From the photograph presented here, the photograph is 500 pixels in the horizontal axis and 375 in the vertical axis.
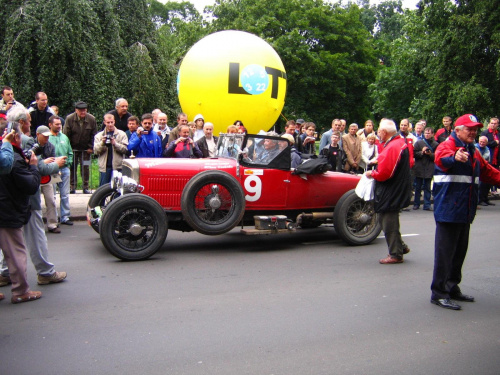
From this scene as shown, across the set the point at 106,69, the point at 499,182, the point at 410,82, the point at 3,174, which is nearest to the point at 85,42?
the point at 106,69

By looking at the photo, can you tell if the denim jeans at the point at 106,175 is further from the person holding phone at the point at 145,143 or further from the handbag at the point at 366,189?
the handbag at the point at 366,189

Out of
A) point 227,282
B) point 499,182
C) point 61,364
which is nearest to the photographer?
point 61,364

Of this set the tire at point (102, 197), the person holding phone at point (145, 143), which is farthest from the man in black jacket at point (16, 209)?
the person holding phone at point (145, 143)

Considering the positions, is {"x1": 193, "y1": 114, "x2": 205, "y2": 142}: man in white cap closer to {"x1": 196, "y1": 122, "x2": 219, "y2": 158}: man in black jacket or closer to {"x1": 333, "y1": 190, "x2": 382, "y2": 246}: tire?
{"x1": 196, "y1": 122, "x2": 219, "y2": 158}: man in black jacket

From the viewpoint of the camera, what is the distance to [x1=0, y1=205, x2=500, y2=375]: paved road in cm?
404

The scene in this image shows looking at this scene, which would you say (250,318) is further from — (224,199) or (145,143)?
(145,143)

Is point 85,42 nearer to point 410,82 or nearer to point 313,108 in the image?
point 313,108

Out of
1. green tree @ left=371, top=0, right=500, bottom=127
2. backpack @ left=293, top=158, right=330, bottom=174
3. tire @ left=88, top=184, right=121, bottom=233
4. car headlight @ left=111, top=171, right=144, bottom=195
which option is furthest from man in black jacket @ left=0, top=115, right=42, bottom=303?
green tree @ left=371, top=0, right=500, bottom=127

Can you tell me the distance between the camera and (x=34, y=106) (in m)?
11.1

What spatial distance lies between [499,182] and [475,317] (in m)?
1.46

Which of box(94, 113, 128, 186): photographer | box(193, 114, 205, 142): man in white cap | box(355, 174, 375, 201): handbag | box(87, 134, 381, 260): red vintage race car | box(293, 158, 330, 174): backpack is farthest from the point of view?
box(193, 114, 205, 142): man in white cap

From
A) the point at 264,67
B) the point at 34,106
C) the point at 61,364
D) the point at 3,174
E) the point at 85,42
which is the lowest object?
the point at 61,364

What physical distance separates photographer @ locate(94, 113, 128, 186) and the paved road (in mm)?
2629

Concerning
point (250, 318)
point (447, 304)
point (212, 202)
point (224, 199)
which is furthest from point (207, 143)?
point (447, 304)
